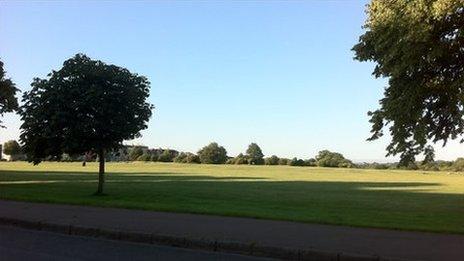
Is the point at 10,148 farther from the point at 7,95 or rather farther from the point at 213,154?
the point at 7,95

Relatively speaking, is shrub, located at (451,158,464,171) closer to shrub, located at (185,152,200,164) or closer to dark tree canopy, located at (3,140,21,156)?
shrub, located at (185,152,200,164)

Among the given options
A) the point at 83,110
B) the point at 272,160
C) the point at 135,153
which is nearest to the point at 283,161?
the point at 272,160

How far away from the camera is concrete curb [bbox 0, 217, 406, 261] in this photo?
10429 mm

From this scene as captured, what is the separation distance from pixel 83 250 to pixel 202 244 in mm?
2224

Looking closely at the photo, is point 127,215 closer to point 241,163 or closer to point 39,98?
point 39,98

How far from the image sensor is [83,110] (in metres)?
24.7

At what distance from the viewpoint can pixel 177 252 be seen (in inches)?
452

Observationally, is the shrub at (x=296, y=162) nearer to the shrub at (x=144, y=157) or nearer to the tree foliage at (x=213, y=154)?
the tree foliage at (x=213, y=154)

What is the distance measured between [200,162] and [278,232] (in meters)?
86.1

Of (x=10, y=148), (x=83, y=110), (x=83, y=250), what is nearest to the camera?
(x=83, y=250)

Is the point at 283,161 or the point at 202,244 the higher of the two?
the point at 283,161

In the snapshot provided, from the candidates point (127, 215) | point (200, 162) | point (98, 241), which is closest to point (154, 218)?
point (127, 215)

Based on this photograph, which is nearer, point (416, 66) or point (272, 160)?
point (416, 66)

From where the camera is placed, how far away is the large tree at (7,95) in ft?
102
